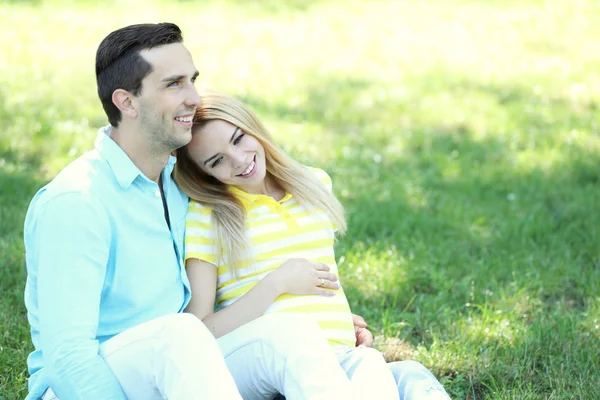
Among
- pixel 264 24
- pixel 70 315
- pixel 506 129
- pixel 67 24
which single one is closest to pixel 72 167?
pixel 70 315

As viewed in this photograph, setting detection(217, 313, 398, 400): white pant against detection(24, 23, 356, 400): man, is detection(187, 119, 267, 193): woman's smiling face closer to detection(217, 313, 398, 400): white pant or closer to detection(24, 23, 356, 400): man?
detection(24, 23, 356, 400): man

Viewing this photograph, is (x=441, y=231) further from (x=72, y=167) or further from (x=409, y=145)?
(x=72, y=167)

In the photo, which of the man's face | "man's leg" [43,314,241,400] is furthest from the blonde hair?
"man's leg" [43,314,241,400]

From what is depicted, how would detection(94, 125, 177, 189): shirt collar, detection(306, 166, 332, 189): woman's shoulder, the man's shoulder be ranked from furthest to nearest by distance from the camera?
detection(306, 166, 332, 189): woman's shoulder < detection(94, 125, 177, 189): shirt collar < the man's shoulder

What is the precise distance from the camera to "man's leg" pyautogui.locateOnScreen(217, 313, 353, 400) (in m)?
2.83

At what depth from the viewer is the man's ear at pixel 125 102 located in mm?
2969

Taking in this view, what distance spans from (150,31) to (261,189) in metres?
0.90

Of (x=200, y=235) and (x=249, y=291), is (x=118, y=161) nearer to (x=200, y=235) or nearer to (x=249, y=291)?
(x=200, y=235)

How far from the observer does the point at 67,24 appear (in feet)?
28.3

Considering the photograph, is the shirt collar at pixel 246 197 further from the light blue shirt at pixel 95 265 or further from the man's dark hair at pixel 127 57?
the man's dark hair at pixel 127 57

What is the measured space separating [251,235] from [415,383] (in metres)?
0.87

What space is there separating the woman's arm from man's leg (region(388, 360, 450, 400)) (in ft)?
1.35

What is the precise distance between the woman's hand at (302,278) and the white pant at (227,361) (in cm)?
19

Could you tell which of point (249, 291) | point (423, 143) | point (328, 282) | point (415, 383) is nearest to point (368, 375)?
point (415, 383)
